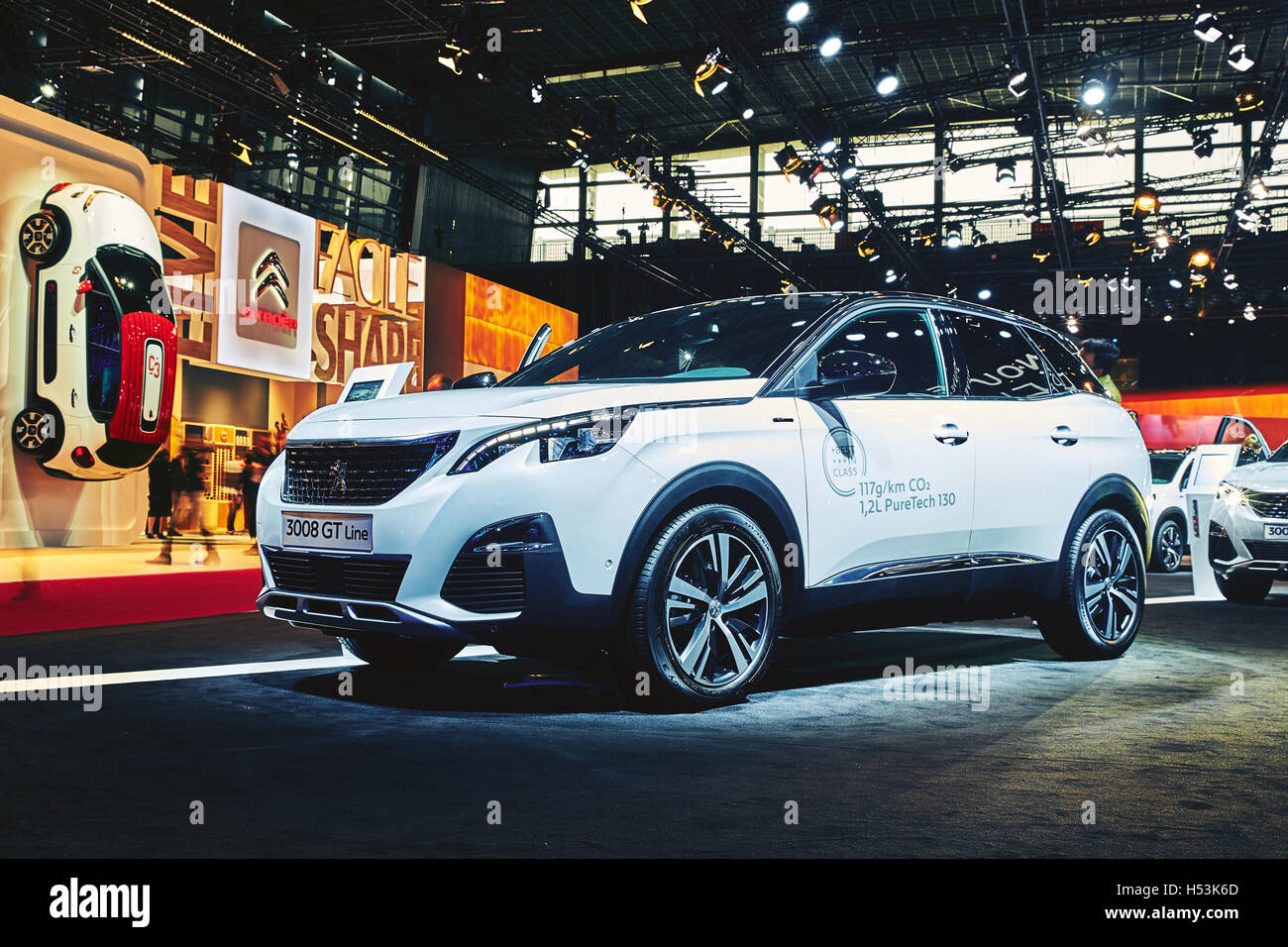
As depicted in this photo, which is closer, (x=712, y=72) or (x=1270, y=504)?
(x=1270, y=504)

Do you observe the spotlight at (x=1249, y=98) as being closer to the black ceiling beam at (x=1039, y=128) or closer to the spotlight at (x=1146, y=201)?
the spotlight at (x=1146, y=201)

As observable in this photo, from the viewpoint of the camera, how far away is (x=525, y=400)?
5152mm

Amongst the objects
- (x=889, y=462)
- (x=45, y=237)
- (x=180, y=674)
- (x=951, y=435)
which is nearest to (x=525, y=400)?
(x=889, y=462)

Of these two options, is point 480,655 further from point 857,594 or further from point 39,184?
Answer: point 39,184

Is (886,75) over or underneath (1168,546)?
over

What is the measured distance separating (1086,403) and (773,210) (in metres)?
34.4

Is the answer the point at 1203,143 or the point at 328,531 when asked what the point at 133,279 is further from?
the point at 1203,143

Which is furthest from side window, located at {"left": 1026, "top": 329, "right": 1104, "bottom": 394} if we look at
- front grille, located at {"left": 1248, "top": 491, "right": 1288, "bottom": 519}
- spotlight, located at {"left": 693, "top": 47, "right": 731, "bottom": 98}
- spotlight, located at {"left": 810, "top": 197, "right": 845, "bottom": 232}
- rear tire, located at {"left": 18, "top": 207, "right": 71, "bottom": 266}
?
spotlight, located at {"left": 810, "top": 197, "right": 845, "bottom": 232}

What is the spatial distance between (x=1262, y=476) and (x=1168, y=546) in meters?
7.02

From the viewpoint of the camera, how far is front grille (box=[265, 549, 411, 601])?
501 centimetres

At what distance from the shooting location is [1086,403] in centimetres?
741

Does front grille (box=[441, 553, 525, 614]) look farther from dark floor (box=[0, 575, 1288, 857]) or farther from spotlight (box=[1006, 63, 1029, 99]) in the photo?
spotlight (box=[1006, 63, 1029, 99])

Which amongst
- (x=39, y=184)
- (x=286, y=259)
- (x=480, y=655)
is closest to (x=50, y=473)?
(x=39, y=184)

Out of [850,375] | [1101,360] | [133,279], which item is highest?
[1101,360]
